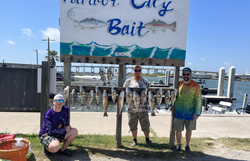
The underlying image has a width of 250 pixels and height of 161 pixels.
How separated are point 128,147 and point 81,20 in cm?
306

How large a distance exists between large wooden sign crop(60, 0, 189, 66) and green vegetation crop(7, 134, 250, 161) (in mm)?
1952

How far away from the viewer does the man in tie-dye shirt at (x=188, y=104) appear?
11.1 feet

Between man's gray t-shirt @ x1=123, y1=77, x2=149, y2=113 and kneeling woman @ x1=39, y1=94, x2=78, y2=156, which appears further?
man's gray t-shirt @ x1=123, y1=77, x2=149, y2=113

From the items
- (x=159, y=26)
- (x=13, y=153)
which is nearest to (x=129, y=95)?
(x=159, y=26)

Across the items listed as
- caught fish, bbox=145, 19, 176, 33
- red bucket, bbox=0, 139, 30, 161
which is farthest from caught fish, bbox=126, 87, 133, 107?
red bucket, bbox=0, 139, 30, 161

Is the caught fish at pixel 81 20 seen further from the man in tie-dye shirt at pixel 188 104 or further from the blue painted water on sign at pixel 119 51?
the man in tie-dye shirt at pixel 188 104

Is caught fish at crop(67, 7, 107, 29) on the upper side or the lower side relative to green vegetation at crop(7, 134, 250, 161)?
upper

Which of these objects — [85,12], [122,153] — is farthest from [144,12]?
[122,153]

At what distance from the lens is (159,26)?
3.62 metres

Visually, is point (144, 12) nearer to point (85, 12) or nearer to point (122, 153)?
point (85, 12)

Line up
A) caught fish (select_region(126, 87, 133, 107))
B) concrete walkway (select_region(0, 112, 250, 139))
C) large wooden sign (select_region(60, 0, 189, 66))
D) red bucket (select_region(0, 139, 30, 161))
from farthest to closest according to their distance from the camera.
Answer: concrete walkway (select_region(0, 112, 250, 139)), large wooden sign (select_region(60, 0, 189, 66)), caught fish (select_region(126, 87, 133, 107)), red bucket (select_region(0, 139, 30, 161))

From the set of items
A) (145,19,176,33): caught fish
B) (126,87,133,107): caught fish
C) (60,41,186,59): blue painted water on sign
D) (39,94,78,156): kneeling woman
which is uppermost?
(145,19,176,33): caught fish

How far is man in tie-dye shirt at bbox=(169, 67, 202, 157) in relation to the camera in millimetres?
3387

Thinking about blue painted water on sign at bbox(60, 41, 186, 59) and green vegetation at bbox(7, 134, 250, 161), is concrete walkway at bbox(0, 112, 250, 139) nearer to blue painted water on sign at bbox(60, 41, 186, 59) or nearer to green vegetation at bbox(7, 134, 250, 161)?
green vegetation at bbox(7, 134, 250, 161)
